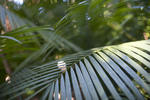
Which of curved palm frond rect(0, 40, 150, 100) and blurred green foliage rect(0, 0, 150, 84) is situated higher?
blurred green foliage rect(0, 0, 150, 84)

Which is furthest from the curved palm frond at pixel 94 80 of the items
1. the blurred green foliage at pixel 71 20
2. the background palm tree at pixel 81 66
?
the blurred green foliage at pixel 71 20

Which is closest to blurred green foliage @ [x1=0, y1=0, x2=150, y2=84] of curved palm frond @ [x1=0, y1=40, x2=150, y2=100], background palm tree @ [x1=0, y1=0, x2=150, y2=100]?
background palm tree @ [x1=0, y1=0, x2=150, y2=100]

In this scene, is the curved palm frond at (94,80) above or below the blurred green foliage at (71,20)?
below

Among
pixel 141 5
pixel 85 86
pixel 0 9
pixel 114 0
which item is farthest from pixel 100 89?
pixel 0 9

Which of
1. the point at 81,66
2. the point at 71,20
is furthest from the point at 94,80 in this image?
the point at 71,20

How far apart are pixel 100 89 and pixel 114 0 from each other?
45cm

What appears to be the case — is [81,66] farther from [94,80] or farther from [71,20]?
[71,20]

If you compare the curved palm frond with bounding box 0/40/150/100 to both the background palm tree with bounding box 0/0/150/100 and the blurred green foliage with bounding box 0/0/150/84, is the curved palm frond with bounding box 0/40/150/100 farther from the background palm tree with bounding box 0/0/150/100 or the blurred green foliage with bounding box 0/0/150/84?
the blurred green foliage with bounding box 0/0/150/84

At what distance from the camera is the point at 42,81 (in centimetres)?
52

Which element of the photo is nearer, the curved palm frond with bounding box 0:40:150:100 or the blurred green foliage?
the curved palm frond with bounding box 0:40:150:100

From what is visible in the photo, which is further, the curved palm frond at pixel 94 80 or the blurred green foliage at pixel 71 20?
the blurred green foliage at pixel 71 20

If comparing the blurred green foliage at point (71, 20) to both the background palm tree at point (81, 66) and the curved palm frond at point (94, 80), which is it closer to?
the background palm tree at point (81, 66)

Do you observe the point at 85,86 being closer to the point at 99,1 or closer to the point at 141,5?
the point at 99,1

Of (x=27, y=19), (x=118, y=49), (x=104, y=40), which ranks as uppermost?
(x=27, y=19)
